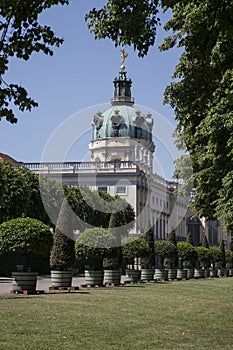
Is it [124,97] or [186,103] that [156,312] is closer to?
[186,103]

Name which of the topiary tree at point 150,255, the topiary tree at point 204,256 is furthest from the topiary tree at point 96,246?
the topiary tree at point 204,256

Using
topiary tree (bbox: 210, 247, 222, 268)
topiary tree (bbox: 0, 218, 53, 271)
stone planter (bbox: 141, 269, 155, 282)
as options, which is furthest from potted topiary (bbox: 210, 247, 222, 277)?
topiary tree (bbox: 0, 218, 53, 271)

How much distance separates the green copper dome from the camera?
116m

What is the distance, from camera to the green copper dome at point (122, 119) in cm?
11644

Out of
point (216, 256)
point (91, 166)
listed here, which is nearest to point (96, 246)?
point (216, 256)

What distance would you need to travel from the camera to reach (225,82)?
1948 cm

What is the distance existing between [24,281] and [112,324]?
9.66 meters

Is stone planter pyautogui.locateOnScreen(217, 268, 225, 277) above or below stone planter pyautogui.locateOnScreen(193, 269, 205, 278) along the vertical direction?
above

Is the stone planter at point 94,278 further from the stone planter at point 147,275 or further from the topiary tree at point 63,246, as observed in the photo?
the stone planter at point 147,275

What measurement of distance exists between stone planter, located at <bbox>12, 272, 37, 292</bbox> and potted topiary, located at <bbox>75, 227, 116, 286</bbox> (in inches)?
269

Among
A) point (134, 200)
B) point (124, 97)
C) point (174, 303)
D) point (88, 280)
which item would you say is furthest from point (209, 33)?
point (124, 97)

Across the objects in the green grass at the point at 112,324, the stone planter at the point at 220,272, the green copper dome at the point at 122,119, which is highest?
the green copper dome at the point at 122,119

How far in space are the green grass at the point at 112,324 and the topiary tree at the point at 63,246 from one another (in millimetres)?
6790

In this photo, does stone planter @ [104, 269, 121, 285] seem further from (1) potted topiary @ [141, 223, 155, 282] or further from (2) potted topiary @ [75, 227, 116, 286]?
(1) potted topiary @ [141, 223, 155, 282]
